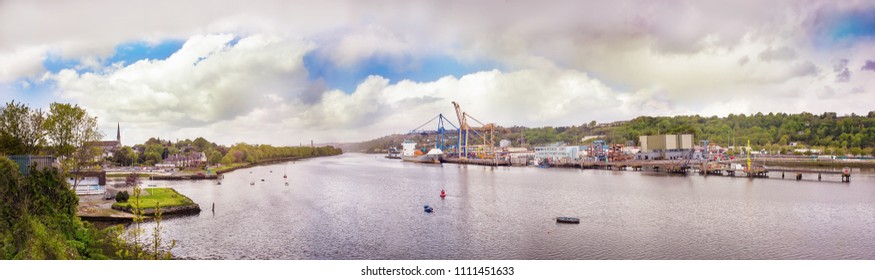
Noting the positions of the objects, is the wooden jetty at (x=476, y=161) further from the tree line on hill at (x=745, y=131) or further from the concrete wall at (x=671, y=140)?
the tree line on hill at (x=745, y=131)

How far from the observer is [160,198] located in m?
7.61

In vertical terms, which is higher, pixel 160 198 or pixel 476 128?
pixel 476 128

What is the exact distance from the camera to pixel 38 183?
5176 millimetres

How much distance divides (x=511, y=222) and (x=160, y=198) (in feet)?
16.8

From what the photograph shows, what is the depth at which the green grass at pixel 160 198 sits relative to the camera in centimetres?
717

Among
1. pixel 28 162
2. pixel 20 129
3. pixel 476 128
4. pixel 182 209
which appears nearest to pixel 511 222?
pixel 476 128

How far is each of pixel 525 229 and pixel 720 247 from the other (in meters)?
2.09

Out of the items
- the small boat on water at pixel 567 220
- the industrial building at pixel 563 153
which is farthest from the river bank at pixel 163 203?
the industrial building at pixel 563 153

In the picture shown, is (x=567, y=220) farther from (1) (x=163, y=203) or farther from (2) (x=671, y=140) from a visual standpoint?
(2) (x=671, y=140)

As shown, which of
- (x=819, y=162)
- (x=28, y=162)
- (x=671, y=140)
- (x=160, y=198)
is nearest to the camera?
(x=28, y=162)

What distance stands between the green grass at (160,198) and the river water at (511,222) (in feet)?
0.90
